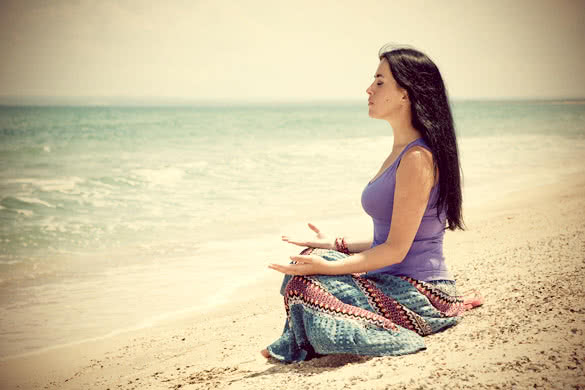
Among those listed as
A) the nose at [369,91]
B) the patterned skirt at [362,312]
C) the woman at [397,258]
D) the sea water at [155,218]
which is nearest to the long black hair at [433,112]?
the woman at [397,258]

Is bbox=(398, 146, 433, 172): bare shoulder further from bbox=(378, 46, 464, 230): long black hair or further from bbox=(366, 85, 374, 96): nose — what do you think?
bbox=(366, 85, 374, 96): nose

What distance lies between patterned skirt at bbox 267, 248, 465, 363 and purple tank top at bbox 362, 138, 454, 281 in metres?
0.05

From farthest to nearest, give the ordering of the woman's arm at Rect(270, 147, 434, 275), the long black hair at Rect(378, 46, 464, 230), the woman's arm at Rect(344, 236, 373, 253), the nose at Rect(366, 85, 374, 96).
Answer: the woman's arm at Rect(344, 236, 373, 253) → the nose at Rect(366, 85, 374, 96) → the long black hair at Rect(378, 46, 464, 230) → the woman's arm at Rect(270, 147, 434, 275)

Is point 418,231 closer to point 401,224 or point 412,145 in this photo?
point 401,224

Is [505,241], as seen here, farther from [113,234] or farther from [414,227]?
[113,234]

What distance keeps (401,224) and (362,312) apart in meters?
0.48

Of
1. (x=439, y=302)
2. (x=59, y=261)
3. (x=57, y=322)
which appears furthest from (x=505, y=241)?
(x=59, y=261)

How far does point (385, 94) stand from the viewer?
226cm

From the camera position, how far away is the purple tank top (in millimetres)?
2227

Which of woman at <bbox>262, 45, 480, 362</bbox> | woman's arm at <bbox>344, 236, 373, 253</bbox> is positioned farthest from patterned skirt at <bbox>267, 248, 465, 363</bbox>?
woman's arm at <bbox>344, 236, 373, 253</bbox>

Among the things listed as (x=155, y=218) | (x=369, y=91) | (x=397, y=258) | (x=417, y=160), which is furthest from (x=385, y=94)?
(x=155, y=218)

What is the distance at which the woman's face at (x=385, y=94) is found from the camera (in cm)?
225

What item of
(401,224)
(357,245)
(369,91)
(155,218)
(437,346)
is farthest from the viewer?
(155,218)

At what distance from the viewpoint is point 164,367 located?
127 inches
